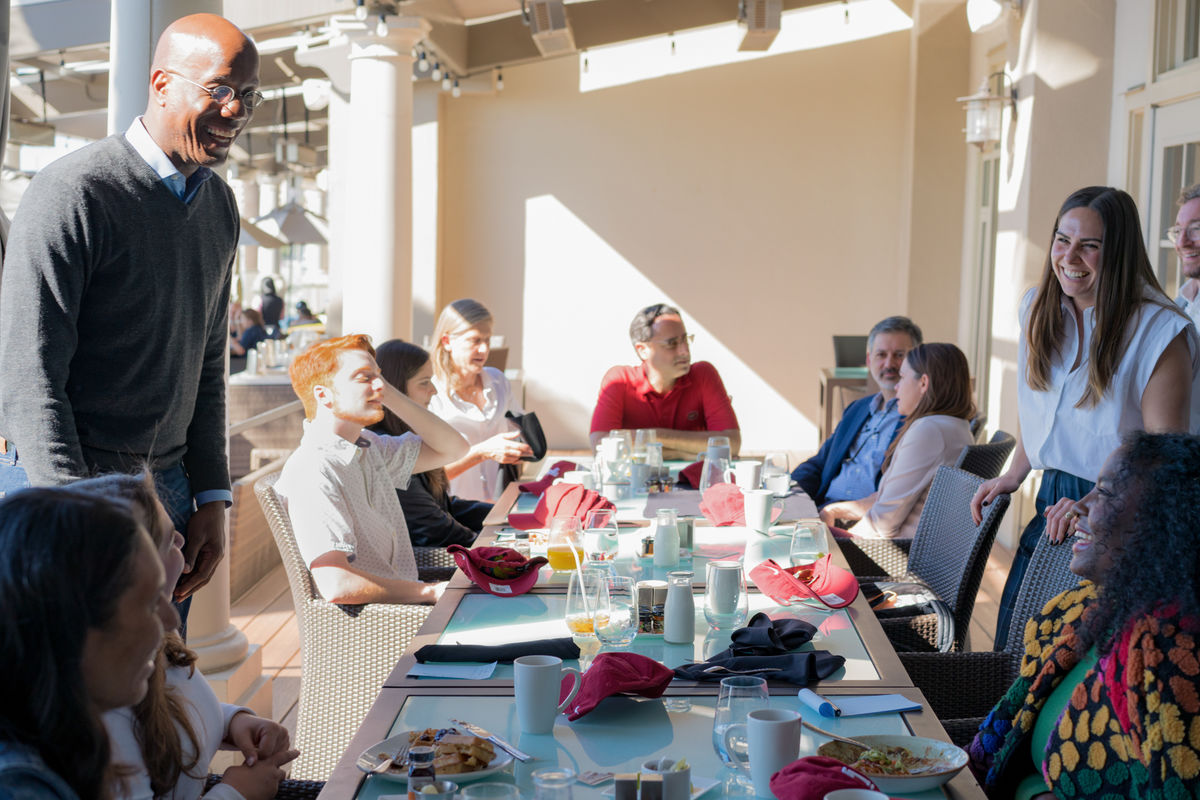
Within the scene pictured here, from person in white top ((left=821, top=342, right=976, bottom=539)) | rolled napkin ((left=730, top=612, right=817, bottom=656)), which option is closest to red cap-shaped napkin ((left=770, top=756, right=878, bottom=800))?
rolled napkin ((left=730, top=612, right=817, bottom=656))

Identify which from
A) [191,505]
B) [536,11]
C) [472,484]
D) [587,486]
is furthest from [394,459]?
[536,11]

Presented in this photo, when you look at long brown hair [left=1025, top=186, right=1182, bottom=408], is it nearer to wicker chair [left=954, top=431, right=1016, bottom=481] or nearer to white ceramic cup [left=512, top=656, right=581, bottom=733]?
wicker chair [left=954, top=431, right=1016, bottom=481]

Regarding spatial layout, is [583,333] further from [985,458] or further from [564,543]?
[564,543]

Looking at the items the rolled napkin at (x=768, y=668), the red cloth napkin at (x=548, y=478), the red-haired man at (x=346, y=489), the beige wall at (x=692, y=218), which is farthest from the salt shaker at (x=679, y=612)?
the beige wall at (x=692, y=218)

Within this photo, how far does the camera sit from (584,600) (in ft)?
6.46

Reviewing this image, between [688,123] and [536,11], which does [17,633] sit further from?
[688,123]

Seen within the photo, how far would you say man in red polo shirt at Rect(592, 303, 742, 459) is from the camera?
472cm

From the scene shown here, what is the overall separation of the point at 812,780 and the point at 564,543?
1257 millimetres

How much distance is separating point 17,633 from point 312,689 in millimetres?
1531

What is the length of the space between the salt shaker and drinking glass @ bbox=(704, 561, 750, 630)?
0.07 meters

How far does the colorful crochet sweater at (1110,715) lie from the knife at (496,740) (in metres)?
0.82

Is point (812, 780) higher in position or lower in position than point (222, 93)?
lower

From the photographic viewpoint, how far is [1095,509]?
66.6 inches

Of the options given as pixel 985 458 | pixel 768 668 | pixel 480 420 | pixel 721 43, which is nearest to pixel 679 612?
pixel 768 668
